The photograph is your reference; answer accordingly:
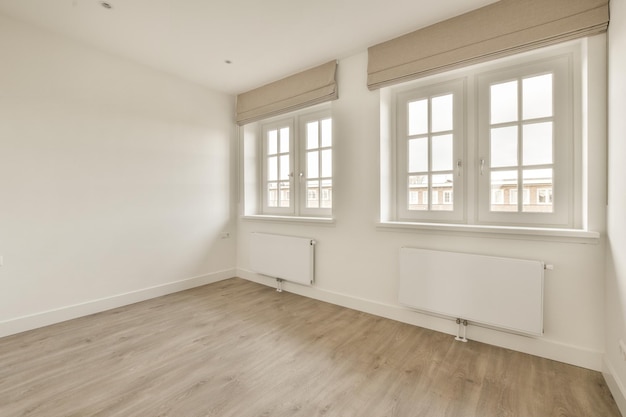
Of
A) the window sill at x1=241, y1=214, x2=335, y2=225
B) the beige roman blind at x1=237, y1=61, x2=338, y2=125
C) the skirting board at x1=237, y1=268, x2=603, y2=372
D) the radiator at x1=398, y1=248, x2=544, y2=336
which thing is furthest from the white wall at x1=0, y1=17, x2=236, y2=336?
the radiator at x1=398, y1=248, x2=544, y2=336

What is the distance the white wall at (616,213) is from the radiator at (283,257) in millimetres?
2399

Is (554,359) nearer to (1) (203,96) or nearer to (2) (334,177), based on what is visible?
(2) (334,177)

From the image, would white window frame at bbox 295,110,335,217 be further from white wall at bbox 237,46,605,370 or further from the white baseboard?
the white baseboard

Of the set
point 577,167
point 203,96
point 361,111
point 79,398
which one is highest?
point 203,96

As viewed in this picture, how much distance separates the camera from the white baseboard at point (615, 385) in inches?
60.2

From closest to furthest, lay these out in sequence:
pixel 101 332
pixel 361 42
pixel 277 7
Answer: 1. pixel 277 7
2. pixel 101 332
3. pixel 361 42

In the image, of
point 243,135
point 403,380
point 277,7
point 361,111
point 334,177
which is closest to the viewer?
point 403,380

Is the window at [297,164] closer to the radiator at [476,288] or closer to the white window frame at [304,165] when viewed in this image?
the white window frame at [304,165]

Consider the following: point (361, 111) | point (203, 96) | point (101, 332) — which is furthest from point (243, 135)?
point (101, 332)

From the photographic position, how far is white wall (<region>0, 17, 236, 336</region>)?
2465mm

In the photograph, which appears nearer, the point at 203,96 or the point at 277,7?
the point at 277,7

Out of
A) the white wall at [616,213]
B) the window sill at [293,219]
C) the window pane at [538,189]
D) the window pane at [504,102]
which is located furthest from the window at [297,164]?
the white wall at [616,213]

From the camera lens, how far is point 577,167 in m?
2.06

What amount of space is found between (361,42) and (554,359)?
304 centimetres
